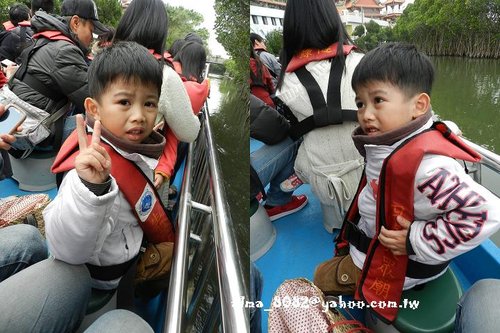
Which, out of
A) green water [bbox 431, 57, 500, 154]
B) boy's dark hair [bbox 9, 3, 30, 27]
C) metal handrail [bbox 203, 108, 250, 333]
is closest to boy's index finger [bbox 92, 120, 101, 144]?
metal handrail [bbox 203, 108, 250, 333]

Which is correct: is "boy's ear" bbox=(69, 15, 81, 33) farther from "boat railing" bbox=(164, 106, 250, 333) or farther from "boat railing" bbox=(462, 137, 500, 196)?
"boat railing" bbox=(462, 137, 500, 196)

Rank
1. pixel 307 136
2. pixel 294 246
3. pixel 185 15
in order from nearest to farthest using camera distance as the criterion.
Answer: pixel 307 136, pixel 294 246, pixel 185 15

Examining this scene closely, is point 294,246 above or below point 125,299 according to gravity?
below

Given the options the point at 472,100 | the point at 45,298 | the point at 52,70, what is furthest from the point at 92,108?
the point at 472,100

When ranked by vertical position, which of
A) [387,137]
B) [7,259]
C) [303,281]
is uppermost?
[387,137]

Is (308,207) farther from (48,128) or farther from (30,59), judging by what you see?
(30,59)

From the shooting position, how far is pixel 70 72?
6.31 ft

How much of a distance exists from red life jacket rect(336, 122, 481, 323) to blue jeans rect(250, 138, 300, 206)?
71cm

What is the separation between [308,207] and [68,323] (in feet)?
4.35

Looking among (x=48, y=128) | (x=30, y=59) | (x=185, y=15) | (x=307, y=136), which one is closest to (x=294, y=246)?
(x=307, y=136)

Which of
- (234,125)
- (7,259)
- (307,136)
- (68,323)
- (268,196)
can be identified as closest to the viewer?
(68,323)

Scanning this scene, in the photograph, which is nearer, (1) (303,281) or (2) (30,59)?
(1) (303,281)

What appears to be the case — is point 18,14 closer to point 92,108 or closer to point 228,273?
point 92,108

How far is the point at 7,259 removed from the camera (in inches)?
37.1
